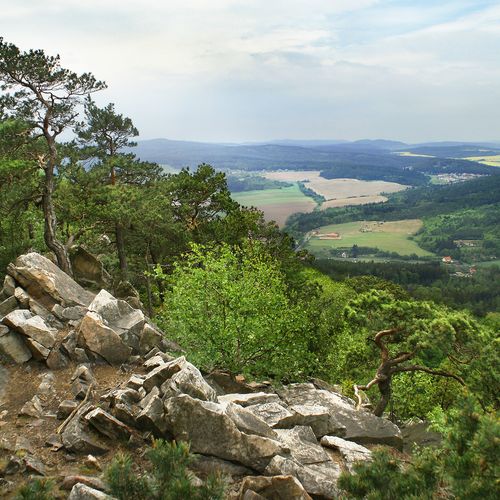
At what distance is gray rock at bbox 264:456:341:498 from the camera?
12.6m

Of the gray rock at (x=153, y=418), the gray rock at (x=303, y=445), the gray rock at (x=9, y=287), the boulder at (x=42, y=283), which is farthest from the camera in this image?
the gray rock at (x=9, y=287)

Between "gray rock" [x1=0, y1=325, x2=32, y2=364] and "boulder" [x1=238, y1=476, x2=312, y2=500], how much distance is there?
449 inches

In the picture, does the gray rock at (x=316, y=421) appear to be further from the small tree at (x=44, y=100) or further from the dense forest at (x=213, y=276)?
the small tree at (x=44, y=100)

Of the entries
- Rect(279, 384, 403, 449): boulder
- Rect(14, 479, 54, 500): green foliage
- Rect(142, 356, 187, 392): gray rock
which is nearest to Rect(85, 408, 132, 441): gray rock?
Rect(142, 356, 187, 392): gray rock

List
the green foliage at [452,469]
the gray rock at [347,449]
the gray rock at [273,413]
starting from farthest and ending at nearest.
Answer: the gray rock at [273,413], the gray rock at [347,449], the green foliage at [452,469]

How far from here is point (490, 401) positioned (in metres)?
19.4

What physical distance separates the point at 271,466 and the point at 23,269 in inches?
624

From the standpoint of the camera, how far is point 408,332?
80.1 feet

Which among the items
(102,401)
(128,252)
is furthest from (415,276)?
(102,401)

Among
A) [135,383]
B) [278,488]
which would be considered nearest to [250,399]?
[135,383]

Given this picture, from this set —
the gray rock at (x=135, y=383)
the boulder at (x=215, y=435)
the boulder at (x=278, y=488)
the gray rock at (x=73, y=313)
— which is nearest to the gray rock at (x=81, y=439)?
the gray rock at (x=135, y=383)

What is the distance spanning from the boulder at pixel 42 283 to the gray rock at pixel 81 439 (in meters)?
8.83

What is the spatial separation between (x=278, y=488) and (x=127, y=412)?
524 cm

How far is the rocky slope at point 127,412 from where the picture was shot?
1283cm
